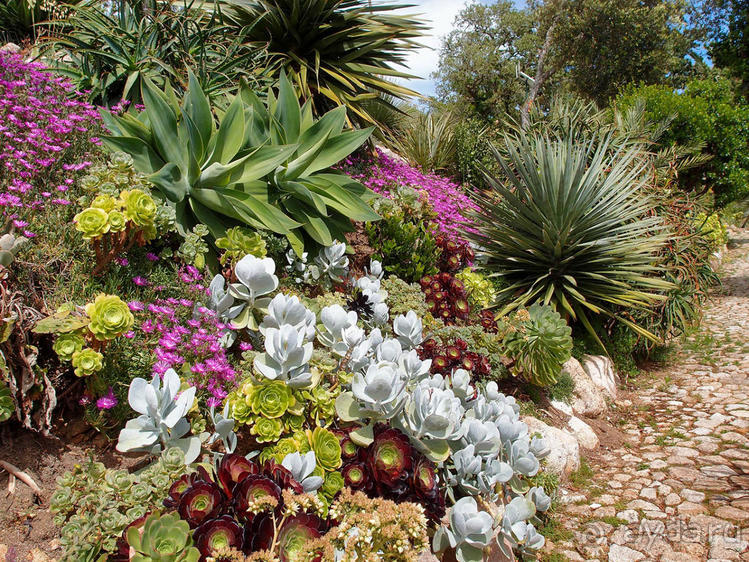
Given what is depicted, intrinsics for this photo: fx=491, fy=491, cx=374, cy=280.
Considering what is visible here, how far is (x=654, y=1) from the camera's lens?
18.3m

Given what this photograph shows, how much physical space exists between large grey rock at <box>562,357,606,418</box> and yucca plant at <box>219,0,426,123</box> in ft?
10.8

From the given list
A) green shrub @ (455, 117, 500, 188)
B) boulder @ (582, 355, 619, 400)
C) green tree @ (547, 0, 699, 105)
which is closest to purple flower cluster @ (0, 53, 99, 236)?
boulder @ (582, 355, 619, 400)

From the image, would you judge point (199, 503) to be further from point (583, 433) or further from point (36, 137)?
point (583, 433)

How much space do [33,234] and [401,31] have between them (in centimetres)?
512

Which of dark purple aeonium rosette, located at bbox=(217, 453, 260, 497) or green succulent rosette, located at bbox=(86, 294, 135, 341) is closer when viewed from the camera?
dark purple aeonium rosette, located at bbox=(217, 453, 260, 497)

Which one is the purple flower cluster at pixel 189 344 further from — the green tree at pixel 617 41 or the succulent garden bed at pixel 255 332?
the green tree at pixel 617 41

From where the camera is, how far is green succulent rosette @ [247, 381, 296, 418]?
191 cm

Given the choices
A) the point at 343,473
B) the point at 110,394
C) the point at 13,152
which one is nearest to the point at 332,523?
the point at 343,473

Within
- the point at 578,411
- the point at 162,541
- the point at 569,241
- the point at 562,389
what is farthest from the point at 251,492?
the point at 569,241

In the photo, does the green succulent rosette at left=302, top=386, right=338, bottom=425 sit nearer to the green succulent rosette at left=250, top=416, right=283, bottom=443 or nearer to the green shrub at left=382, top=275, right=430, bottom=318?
the green succulent rosette at left=250, top=416, right=283, bottom=443

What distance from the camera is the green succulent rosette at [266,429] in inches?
74.9

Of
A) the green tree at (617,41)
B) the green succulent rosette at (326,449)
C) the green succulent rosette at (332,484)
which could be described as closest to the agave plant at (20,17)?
the green succulent rosette at (326,449)

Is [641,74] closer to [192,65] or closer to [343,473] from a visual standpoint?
[192,65]

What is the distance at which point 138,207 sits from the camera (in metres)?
2.22
